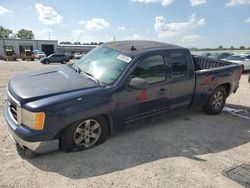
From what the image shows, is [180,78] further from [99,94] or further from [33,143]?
[33,143]

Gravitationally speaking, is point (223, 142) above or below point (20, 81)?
below

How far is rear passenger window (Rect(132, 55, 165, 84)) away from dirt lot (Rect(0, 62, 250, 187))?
3.45ft

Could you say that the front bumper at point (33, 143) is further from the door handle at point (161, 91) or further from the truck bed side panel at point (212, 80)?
the truck bed side panel at point (212, 80)

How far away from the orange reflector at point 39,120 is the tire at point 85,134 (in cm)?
39

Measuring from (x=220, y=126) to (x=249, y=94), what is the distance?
460 centimetres

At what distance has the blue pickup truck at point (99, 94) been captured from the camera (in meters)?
3.50

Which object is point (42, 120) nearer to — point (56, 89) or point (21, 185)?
point (56, 89)

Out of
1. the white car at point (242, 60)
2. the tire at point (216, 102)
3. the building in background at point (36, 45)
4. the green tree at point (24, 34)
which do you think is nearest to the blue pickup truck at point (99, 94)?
the tire at point (216, 102)

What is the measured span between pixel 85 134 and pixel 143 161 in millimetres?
996

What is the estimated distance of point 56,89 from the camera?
3.79 meters

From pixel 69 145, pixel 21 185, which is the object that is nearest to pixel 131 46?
pixel 69 145

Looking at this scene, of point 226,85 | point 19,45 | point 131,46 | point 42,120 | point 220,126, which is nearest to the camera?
point 42,120

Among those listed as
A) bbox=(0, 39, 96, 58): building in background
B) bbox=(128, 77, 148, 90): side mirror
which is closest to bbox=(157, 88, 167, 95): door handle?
bbox=(128, 77, 148, 90): side mirror

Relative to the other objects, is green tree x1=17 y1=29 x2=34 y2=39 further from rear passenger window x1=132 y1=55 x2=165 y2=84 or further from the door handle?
the door handle
